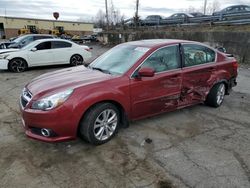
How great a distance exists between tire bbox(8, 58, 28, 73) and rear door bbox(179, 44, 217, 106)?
7962 millimetres

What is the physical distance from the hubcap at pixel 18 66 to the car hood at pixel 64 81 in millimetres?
6845

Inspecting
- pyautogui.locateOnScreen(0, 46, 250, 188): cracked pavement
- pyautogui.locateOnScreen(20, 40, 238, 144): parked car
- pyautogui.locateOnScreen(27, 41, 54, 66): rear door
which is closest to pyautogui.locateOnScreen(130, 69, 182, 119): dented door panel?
pyautogui.locateOnScreen(20, 40, 238, 144): parked car

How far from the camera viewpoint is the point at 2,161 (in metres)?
3.54

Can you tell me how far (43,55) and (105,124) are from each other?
817 cm

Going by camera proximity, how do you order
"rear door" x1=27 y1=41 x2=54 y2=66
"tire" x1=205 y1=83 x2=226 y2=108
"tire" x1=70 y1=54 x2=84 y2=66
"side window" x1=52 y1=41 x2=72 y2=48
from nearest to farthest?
"tire" x1=205 y1=83 x2=226 y2=108
"rear door" x1=27 y1=41 x2=54 y2=66
"side window" x1=52 y1=41 x2=72 y2=48
"tire" x1=70 y1=54 x2=84 y2=66

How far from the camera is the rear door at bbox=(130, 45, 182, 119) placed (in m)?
4.23

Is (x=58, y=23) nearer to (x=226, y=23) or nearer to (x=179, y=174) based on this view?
(x=226, y=23)

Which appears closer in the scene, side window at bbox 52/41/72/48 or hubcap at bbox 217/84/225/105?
hubcap at bbox 217/84/225/105

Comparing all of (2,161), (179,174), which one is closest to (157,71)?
(179,174)

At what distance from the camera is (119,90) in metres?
3.98

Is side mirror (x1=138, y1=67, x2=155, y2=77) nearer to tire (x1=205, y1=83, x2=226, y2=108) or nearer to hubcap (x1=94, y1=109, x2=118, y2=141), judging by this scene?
hubcap (x1=94, y1=109, x2=118, y2=141)

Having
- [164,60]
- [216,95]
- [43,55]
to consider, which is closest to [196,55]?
[164,60]

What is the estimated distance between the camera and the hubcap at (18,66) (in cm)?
1056

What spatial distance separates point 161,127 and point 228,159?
137 centimetres
